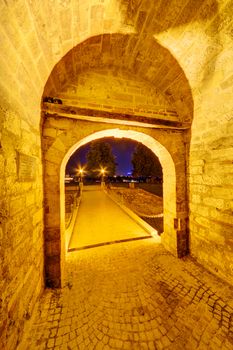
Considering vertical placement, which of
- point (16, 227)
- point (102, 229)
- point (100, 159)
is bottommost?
point (102, 229)

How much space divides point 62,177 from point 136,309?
10.1 feet

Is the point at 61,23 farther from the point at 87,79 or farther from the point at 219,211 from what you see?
Answer: the point at 219,211

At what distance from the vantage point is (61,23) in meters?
2.62

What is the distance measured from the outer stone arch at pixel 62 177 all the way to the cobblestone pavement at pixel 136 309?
53 cm

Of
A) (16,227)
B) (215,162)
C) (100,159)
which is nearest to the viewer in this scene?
(16,227)

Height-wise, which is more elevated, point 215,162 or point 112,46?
point 112,46

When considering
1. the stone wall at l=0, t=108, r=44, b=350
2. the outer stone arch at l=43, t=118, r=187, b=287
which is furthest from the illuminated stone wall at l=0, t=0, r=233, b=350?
the outer stone arch at l=43, t=118, r=187, b=287

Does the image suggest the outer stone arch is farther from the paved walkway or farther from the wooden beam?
the paved walkway

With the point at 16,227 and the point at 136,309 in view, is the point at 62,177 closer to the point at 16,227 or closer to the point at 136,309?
the point at 16,227

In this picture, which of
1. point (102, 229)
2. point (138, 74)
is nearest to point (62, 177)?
point (138, 74)

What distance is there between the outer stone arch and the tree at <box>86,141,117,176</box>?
88.3 feet

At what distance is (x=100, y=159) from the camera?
31781 mm

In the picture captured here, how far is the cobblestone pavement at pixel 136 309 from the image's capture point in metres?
2.39

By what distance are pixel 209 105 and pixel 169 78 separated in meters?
1.31
